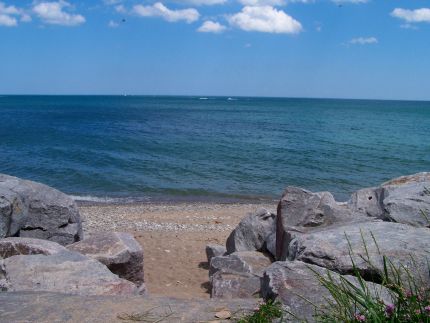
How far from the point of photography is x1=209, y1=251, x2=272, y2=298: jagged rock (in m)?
6.82

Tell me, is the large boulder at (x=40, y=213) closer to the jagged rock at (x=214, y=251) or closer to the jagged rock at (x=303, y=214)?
the jagged rock at (x=214, y=251)

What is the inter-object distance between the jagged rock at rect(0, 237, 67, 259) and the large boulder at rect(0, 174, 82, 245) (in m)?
1.34

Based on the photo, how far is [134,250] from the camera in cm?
775

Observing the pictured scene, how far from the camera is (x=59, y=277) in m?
5.87

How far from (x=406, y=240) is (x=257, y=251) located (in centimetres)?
386

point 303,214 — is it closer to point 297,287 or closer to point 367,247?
point 367,247

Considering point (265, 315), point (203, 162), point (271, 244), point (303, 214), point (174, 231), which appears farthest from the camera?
point (203, 162)

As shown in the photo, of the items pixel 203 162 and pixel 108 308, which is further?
pixel 203 162

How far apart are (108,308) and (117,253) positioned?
11.1ft

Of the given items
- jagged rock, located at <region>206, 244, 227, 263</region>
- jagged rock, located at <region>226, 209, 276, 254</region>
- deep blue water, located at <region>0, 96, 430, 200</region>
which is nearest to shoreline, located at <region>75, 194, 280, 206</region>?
deep blue water, located at <region>0, 96, 430, 200</region>

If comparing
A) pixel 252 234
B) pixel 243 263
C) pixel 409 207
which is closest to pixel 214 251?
pixel 252 234

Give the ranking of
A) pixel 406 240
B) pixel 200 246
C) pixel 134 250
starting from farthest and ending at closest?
1. pixel 200 246
2. pixel 134 250
3. pixel 406 240

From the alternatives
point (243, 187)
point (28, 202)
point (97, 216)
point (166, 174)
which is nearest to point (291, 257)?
point (28, 202)

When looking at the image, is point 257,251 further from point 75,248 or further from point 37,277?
point 37,277
